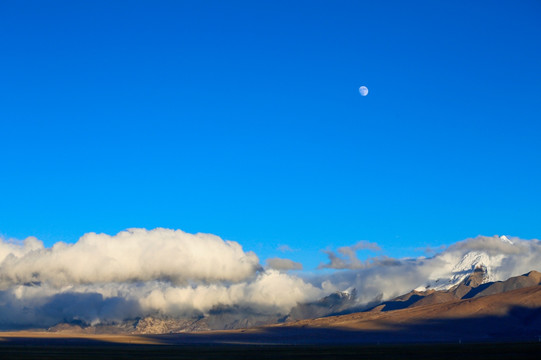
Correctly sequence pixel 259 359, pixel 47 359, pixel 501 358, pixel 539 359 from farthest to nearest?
pixel 47 359 → pixel 259 359 → pixel 501 358 → pixel 539 359

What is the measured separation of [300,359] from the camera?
6540 inches

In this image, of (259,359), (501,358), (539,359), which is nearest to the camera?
(539,359)

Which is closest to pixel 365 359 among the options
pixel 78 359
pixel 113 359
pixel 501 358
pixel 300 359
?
pixel 300 359

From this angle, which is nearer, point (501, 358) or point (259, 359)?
point (501, 358)

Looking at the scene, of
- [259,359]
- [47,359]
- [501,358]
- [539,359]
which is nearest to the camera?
[539,359]

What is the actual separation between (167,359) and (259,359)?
2774 cm

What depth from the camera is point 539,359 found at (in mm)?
139125

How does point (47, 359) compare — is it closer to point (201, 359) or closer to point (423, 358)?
point (201, 359)

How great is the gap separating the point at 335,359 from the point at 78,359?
73459 mm

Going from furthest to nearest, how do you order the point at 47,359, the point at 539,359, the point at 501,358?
the point at 47,359 < the point at 501,358 < the point at 539,359

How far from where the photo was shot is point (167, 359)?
172750 millimetres

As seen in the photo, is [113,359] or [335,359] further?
[113,359]

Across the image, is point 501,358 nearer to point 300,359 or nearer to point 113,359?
point 300,359

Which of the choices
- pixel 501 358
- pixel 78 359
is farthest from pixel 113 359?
pixel 501 358
